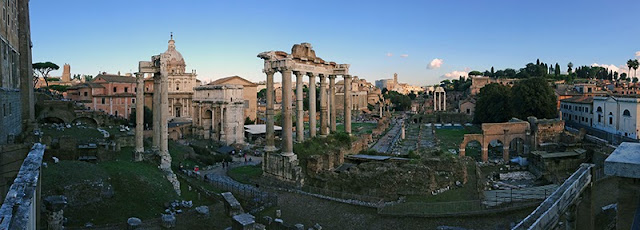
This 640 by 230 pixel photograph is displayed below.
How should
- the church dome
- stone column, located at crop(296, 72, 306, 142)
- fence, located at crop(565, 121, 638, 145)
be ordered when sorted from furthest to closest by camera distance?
1. the church dome
2. fence, located at crop(565, 121, 638, 145)
3. stone column, located at crop(296, 72, 306, 142)

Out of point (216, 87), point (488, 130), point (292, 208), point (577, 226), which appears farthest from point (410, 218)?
point (216, 87)

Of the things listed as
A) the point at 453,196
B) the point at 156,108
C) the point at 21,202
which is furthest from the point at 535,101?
the point at 21,202

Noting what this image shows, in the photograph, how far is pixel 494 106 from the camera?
52.7 meters

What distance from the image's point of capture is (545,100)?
148ft

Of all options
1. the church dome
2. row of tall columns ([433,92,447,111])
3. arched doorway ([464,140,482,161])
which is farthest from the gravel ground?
row of tall columns ([433,92,447,111])

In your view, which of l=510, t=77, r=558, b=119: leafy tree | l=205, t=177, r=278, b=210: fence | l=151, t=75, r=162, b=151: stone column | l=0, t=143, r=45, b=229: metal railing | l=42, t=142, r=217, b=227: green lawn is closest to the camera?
l=0, t=143, r=45, b=229: metal railing

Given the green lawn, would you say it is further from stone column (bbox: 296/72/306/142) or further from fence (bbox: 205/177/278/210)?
stone column (bbox: 296/72/306/142)

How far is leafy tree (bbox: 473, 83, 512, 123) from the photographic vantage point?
49866 millimetres

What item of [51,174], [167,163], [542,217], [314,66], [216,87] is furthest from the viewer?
[216,87]

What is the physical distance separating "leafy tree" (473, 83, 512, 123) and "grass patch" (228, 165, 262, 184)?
34.8 meters

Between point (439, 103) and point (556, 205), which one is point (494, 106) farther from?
point (556, 205)

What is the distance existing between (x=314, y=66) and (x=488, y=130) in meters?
17.5

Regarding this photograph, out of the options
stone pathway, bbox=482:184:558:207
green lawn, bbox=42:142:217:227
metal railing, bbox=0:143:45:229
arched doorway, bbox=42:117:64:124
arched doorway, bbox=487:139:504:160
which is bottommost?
arched doorway, bbox=487:139:504:160

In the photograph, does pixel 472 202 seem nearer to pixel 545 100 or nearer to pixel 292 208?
pixel 292 208
